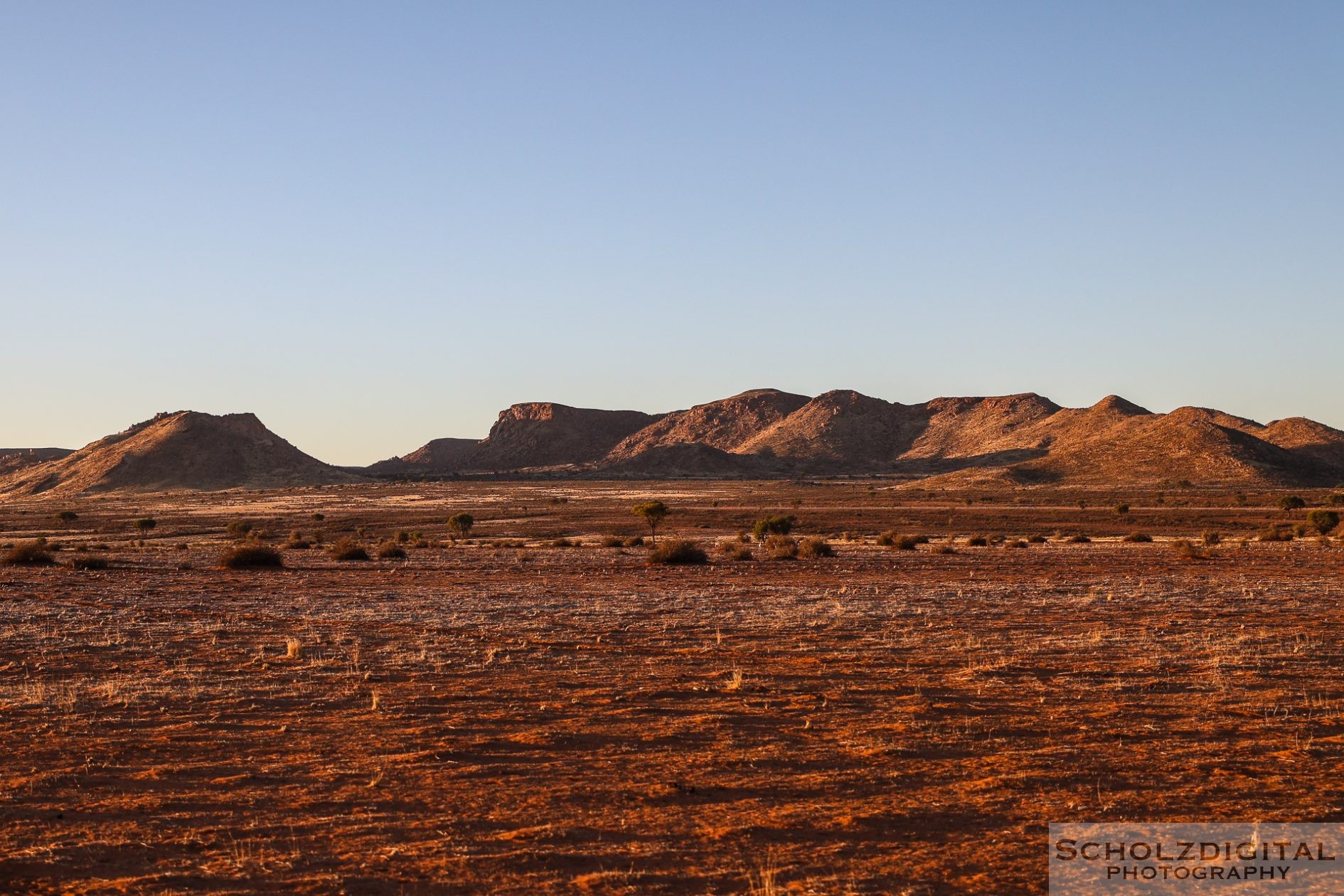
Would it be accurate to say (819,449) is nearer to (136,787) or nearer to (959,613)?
(959,613)

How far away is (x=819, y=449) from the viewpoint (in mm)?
196250

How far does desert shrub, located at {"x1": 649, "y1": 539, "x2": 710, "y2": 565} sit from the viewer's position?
34.5 m

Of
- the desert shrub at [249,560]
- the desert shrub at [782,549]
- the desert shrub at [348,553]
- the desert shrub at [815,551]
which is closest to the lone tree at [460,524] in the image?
the desert shrub at [348,553]

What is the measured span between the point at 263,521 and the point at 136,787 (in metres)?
61.8

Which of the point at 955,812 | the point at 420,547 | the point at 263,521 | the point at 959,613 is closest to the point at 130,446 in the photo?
the point at 263,521

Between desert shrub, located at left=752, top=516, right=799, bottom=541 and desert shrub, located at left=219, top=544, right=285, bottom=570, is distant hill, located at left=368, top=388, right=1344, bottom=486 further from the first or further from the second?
desert shrub, located at left=219, top=544, right=285, bottom=570

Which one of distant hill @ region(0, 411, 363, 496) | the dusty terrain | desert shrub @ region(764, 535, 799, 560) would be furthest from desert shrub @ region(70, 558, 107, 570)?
distant hill @ region(0, 411, 363, 496)

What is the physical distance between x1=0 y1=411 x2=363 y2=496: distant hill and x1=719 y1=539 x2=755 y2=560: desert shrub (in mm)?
116092

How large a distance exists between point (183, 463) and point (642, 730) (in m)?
153

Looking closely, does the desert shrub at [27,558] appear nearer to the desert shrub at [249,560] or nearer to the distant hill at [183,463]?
the desert shrub at [249,560]

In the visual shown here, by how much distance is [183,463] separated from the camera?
150625mm

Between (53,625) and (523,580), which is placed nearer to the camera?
(53,625)

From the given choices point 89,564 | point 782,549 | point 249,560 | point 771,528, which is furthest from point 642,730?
point 771,528

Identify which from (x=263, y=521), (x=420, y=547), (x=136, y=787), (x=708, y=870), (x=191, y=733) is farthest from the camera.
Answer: (x=263, y=521)
